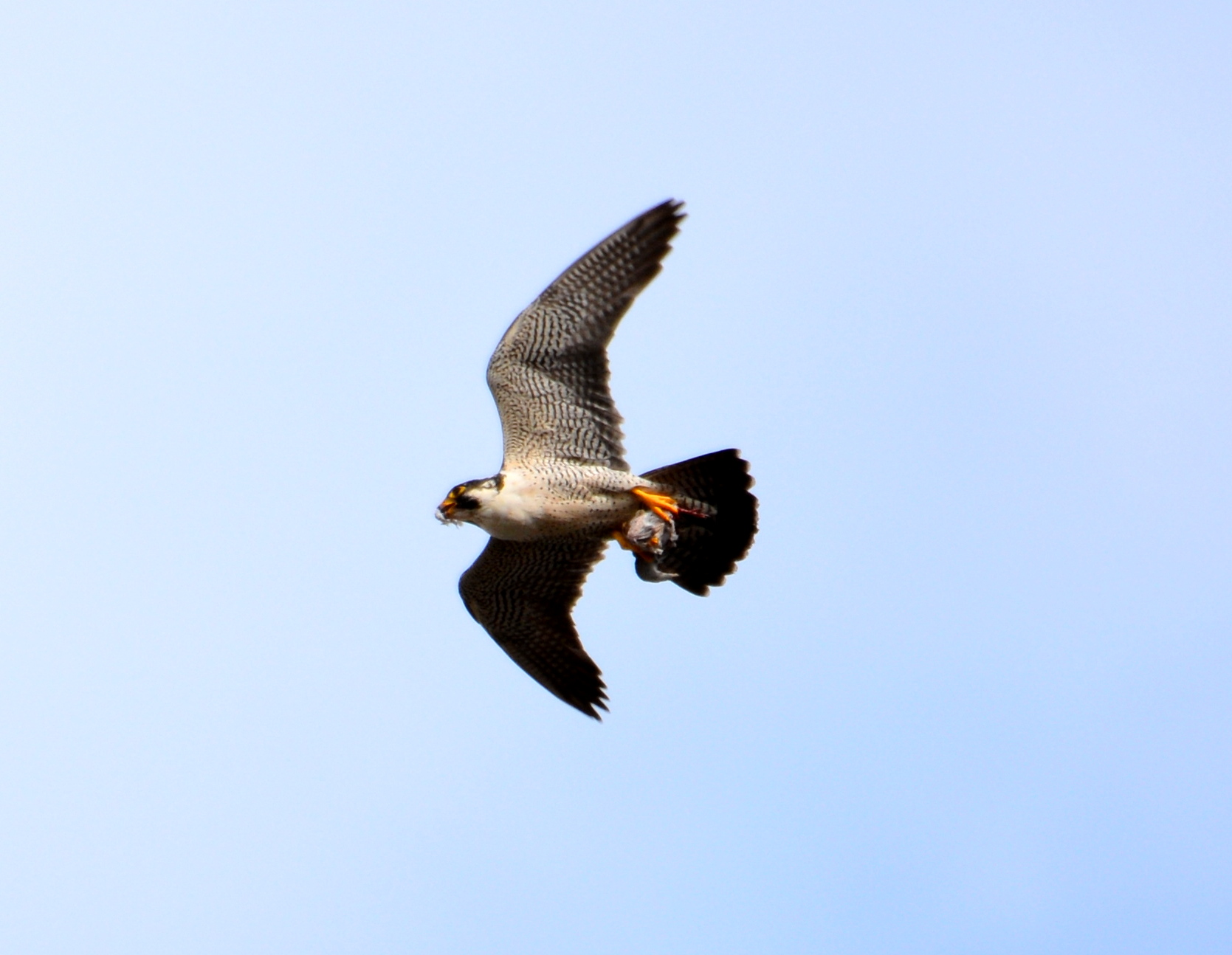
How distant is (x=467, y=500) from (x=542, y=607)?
5.06 ft

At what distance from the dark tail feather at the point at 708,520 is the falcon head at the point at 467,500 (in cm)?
119

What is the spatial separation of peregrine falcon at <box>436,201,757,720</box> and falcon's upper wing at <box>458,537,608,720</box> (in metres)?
0.06

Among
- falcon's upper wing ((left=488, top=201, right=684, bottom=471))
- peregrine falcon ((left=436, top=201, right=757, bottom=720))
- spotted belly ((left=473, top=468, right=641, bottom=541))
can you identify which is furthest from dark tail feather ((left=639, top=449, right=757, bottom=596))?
falcon's upper wing ((left=488, top=201, right=684, bottom=471))

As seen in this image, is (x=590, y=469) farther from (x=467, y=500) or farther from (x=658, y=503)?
(x=467, y=500)

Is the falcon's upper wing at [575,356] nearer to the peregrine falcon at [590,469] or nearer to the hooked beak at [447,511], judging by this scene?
the peregrine falcon at [590,469]

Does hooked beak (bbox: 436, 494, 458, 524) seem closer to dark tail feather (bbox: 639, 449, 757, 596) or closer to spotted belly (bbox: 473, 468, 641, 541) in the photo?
spotted belly (bbox: 473, 468, 641, 541)

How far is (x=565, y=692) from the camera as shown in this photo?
13.2 metres

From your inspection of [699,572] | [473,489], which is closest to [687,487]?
[699,572]

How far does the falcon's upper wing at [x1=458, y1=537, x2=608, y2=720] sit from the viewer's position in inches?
508

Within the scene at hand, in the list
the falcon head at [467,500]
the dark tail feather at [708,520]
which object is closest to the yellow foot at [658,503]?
the dark tail feather at [708,520]

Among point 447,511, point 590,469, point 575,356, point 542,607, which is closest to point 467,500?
point 447,511

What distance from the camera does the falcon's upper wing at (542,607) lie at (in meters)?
12.9

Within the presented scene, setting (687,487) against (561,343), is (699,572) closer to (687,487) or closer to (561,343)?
(687,487)

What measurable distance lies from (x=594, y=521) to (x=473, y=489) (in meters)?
0.98
